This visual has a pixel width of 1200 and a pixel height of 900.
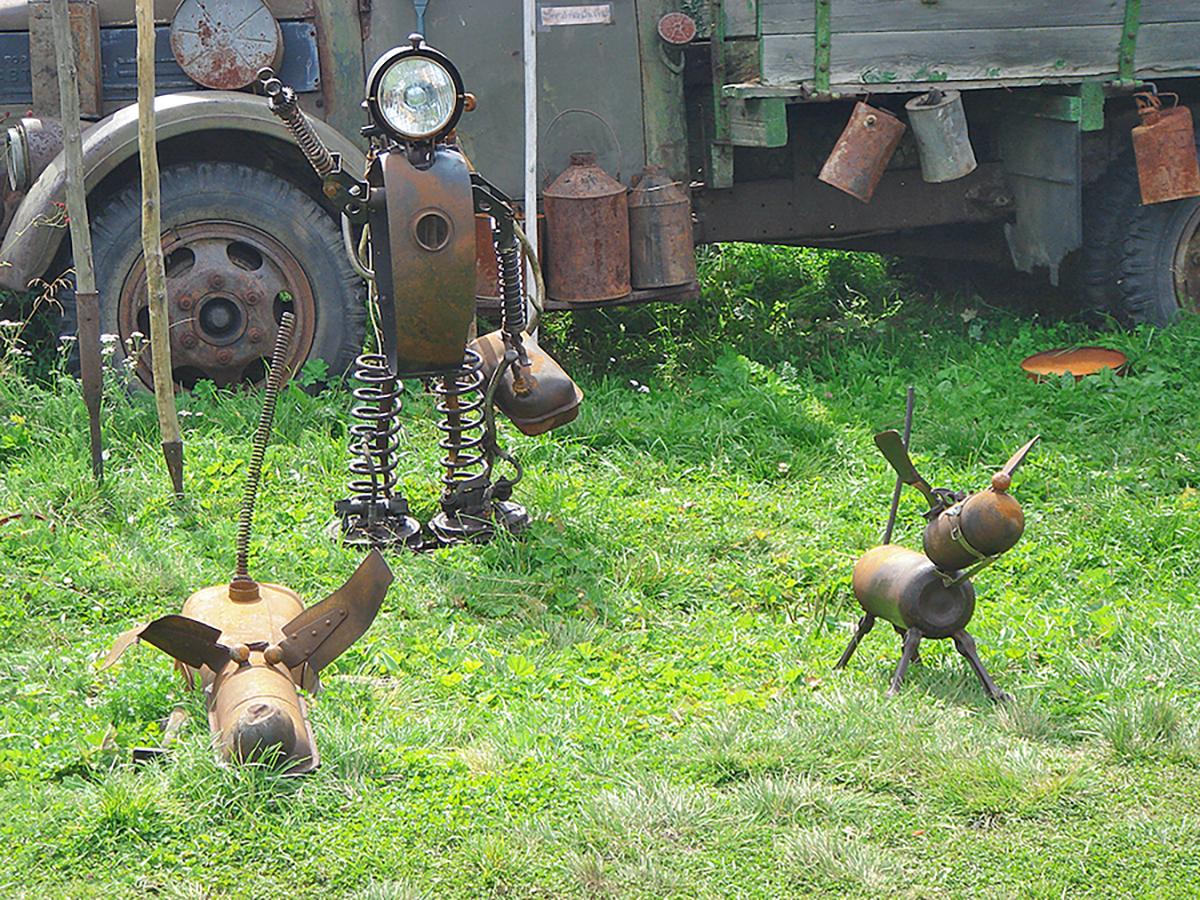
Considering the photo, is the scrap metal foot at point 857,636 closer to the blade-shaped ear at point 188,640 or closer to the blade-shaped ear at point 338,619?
the blade-shaped ear at point 338,619

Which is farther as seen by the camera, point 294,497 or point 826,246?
point 826,246

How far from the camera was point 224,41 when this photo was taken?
6.85 m

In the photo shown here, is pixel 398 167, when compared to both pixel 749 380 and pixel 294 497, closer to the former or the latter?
pixel 294 497

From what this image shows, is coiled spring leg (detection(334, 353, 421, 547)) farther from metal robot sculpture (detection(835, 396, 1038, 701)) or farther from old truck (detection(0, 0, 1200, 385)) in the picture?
metal robot sculpture (detection(835, 396, 1038, 701))

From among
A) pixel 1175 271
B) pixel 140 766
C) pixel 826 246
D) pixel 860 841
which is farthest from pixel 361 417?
pixel 1175 271

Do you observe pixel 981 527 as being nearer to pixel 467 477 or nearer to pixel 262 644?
pixel 262 644

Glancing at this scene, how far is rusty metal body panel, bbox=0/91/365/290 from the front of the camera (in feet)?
21.0

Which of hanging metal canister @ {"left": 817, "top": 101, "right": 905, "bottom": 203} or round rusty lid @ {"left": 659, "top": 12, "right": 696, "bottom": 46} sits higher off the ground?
round rusty lid @ {"left": 659, "top": 12, "right": 696, "bottom": 46}

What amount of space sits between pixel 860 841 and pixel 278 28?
4929 millimetres

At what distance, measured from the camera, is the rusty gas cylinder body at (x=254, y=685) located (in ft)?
11.4

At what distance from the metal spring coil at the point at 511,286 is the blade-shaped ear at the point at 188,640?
71.6 inches

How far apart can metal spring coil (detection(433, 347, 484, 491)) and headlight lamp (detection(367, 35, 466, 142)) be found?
2.78ft

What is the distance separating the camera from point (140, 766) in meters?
3.65

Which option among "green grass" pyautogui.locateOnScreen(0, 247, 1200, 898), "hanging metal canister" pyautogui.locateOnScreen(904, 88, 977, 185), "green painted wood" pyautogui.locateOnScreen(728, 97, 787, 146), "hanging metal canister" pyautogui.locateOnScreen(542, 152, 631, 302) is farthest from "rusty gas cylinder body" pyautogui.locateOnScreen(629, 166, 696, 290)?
"hanging metal canister" pyautogui.locateOnScreen(904, 88, 977, 185)
